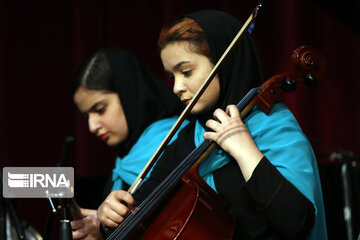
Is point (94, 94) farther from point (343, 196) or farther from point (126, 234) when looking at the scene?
point (343, 196)

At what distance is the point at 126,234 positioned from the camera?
1.07m

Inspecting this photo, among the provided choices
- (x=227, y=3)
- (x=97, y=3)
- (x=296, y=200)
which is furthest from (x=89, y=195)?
(x=296, y=200)

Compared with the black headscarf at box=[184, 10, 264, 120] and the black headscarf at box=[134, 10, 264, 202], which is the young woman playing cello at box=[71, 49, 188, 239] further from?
the black headscarf at box=[184, 10, 264, 120]

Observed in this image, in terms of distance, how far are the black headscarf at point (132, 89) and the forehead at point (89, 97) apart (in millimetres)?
21

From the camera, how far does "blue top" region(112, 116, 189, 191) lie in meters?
1.58

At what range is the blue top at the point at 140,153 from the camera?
1584 mm

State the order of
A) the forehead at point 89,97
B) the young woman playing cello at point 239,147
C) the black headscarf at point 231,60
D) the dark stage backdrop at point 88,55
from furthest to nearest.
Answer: the dark stage backdrop at point 88,55 < the forehead at point 89,97 < the black headscarf at point 231,60 < the young woman playing cello at point 239,147

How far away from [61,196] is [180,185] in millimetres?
238

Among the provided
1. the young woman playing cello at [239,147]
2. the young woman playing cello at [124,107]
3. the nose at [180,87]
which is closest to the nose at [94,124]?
the young woman playing cello at [124,107]

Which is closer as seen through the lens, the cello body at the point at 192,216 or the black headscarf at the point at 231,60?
the cello body at the point at 192,216

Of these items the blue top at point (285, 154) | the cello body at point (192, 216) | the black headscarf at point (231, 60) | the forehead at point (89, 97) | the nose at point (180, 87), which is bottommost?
the cello body at point (192, 216)

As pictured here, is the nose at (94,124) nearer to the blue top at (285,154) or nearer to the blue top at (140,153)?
the blue top at (140,153)

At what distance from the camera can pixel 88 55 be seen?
2.23 m

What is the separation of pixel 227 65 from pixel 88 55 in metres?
1.20
